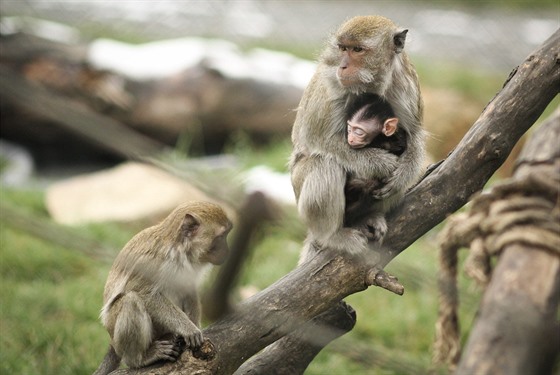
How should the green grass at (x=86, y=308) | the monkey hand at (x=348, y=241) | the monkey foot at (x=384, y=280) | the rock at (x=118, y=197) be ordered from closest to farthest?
the monkey foot at (x=384, y=280) < the monkey hand at (x=348, y=241) < the green grass at (x=86, y=308) < the rock at (x=118, y=197)

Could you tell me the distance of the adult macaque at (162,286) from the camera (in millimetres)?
4816

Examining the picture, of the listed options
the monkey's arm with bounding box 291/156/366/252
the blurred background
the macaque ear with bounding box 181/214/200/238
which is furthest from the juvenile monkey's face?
the macaque ear with bounding box 181/214/200/238

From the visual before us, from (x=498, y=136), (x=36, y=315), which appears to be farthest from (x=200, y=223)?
(x=36, y=315)

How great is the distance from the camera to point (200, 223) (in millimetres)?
5293

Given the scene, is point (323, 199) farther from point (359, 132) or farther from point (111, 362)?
point (111, 362)

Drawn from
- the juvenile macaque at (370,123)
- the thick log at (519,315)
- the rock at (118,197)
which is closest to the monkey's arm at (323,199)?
the juvenile macaque at (370,123)

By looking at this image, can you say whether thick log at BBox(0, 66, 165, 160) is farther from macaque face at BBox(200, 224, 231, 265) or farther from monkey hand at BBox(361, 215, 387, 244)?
macaque face at BBox(200, 224, 231, 265)

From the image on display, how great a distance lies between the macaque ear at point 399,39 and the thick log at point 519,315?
1.39 meters

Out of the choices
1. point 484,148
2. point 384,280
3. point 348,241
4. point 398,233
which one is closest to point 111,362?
point 348,241

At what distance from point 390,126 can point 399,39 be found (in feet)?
2.18

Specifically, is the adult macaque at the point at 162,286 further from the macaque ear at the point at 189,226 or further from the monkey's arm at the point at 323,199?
the monkey's arm at the point at 323,199

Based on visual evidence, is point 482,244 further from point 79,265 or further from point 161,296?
point 79,265

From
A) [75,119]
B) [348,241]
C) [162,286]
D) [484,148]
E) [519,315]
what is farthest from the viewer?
[162,286]

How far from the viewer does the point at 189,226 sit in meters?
5.30
